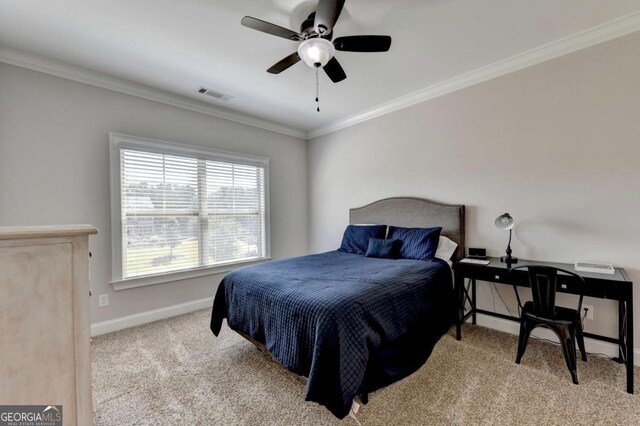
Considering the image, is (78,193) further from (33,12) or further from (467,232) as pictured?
(467,232)

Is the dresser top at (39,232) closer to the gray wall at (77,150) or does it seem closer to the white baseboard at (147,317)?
the gray wall at (77,150)

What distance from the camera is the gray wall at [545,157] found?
7.18ft

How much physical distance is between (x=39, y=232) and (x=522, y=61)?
3.76 meters

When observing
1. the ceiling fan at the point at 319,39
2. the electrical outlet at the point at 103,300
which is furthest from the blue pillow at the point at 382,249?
the electrical outlet at the point at 103,300

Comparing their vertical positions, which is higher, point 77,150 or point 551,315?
point 77,150

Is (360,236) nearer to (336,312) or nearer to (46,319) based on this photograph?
(336,312)

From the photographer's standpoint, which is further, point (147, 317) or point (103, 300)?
point (147, 317)

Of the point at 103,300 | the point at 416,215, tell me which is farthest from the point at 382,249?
the point at 103,300

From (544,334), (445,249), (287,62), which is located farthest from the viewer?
(445,249)

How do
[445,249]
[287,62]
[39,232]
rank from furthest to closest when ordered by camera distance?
[445,249]
[287,62]
[39,232]

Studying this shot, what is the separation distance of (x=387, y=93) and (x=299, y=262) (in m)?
2.36

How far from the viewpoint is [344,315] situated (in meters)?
1.65

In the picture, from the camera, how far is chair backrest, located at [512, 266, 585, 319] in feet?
6.46

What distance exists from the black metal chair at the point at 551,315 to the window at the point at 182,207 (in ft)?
10.9
